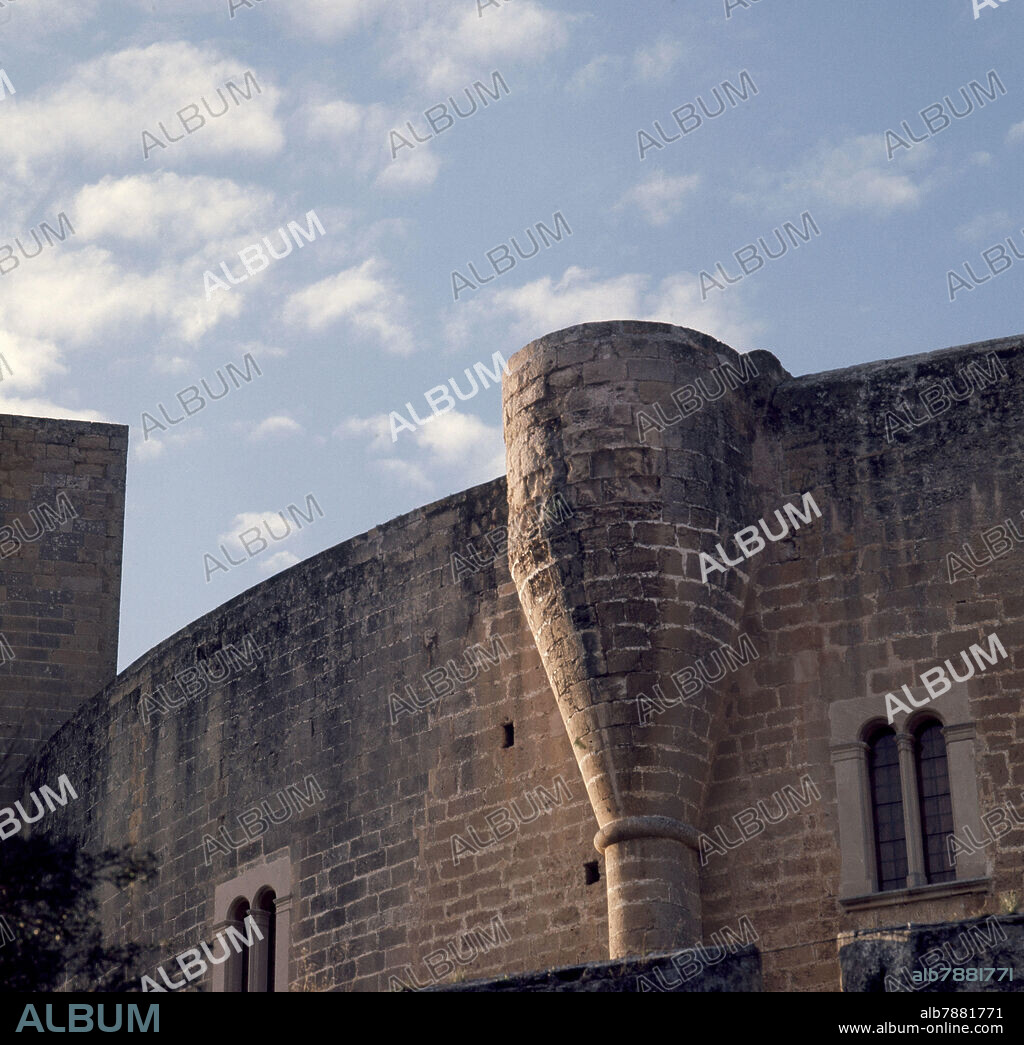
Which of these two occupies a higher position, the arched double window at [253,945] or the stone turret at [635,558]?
the stone turret at [635,558]

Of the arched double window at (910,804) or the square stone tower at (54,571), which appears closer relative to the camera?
the arched double window at (910,804)

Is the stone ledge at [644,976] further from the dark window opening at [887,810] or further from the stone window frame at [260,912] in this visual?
the stone window frame at [260,912]

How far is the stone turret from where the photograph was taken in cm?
1166

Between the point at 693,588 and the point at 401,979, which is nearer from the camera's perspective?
the point at 693,588

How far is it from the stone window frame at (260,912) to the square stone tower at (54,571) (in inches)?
176

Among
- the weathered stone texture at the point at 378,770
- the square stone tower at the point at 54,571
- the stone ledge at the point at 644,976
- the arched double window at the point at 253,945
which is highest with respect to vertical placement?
the square stone tower at the point at 54,571

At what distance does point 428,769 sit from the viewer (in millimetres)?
13695

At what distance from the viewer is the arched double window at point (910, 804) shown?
37.5ft

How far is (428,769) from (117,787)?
13.2ft

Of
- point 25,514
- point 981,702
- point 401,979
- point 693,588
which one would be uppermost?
point 25,514

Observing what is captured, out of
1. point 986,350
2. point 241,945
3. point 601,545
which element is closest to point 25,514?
point 241,945

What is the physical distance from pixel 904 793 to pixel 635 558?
1972mm

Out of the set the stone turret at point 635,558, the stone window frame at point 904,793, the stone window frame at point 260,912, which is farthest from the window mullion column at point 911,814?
the stone window frame at point 260,912

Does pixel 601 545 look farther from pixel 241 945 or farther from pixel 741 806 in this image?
pixel 241 945
